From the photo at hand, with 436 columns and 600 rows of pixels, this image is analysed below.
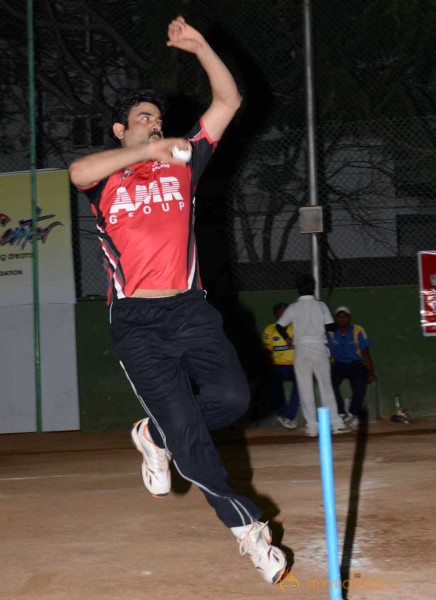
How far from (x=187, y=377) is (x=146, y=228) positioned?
0.77 metres

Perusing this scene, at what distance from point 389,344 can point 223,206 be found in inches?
116

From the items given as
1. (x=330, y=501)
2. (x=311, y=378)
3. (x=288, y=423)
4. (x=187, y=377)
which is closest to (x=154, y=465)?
(x=187, y=377)

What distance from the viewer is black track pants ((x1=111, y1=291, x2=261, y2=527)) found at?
4594 millimetres

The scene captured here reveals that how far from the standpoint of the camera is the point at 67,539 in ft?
19.1

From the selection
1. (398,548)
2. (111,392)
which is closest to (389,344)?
(111,392)

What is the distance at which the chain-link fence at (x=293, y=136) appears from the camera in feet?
41.6

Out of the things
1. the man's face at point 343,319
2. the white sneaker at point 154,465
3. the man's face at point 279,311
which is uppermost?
the man's face at point 279,311

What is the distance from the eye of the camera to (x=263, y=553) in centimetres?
449

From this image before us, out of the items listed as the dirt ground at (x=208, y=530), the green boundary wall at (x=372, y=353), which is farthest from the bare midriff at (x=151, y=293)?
the green boundary wall at (x=372, y=353)

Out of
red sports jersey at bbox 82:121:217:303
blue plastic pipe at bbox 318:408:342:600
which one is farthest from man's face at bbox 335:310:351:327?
blue plastic pipe at bbox 318:408:342:600

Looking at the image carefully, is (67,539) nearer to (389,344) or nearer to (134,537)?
(134,537)

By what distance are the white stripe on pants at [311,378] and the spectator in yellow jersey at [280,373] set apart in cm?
84

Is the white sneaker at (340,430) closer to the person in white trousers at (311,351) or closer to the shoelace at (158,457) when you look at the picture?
the person in white trousers at (311,351)

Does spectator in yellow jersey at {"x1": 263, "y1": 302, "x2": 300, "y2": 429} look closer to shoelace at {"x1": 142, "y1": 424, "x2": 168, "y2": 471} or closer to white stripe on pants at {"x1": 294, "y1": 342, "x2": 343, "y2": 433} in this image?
white stripe on pants at {"x1": 294, "y1": 342, "x2": 343, "y2": 433}
